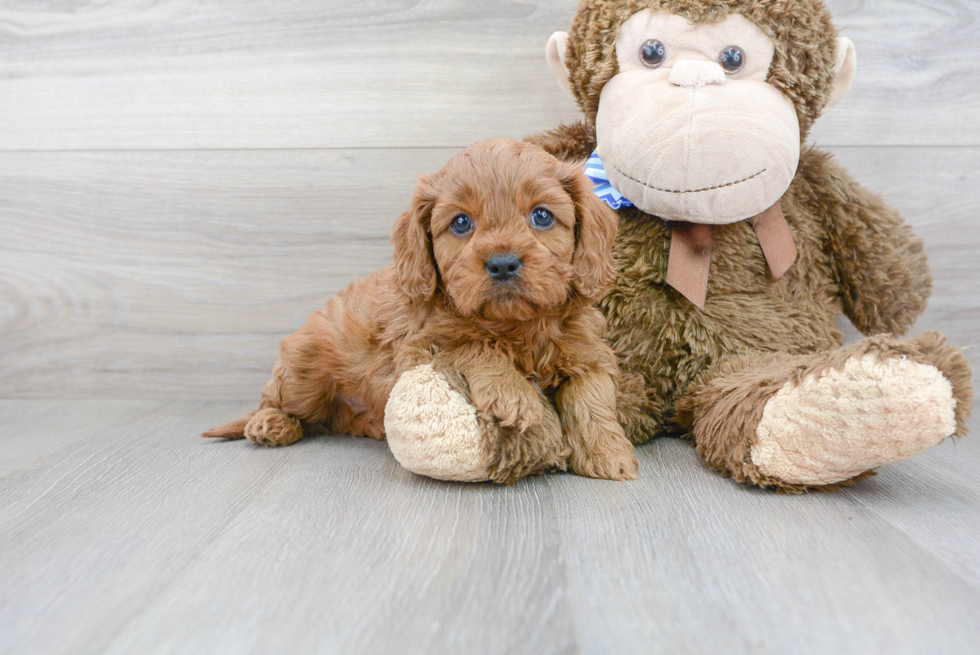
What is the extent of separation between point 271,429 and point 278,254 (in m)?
0.54

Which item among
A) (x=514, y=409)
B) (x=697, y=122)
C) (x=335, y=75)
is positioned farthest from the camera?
(x=335, y=75)

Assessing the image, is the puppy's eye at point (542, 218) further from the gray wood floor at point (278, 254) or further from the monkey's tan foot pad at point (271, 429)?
the monkey's tan foot pad at point (271, 429)

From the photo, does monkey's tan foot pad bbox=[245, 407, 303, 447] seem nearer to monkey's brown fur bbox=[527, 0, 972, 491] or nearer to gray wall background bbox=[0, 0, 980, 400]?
gray wall background bbox=[0, 0, 980, 400]

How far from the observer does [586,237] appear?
1.21m

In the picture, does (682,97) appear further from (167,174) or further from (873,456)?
(167,174)

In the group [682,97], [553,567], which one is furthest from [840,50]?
[553,567]

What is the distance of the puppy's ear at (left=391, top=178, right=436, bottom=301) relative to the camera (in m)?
1.22

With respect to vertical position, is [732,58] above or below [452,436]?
above

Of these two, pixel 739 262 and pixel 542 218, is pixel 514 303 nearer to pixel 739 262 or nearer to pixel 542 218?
pixel 542 218

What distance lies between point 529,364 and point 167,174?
1.16 metres

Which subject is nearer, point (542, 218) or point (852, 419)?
point (852, 419)

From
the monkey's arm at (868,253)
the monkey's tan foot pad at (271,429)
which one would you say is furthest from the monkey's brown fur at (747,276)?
the monkey's tan foot pad at (271,429)

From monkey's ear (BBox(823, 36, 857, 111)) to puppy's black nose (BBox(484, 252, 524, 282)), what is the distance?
2.54 ft

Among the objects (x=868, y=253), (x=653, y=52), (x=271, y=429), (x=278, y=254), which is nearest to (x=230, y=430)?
(x=271, y=429)
